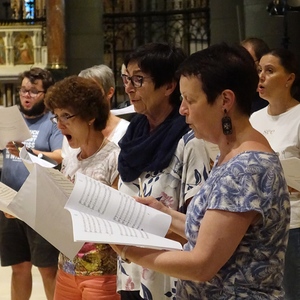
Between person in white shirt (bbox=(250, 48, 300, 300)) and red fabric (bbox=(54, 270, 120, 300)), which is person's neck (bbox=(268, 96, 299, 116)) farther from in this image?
red fabric (bbox=(54, 270, 120, 300))

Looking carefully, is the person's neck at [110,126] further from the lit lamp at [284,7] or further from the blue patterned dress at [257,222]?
the lit lamp at [284,7]

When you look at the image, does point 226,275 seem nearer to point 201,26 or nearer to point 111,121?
point 111,121

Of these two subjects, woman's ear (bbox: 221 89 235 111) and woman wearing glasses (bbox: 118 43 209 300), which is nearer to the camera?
woman's ear (bbox: 221 89 235 111)

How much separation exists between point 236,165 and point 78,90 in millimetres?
1403

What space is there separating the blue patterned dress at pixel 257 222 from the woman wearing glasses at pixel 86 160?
1097 mm

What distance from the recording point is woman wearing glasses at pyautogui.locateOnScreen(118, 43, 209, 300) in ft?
7.80

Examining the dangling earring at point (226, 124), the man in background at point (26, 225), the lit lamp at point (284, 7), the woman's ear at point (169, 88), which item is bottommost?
the man in background at point (26, 225)

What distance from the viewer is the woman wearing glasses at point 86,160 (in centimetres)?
281

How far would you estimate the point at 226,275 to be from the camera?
1.74 metres

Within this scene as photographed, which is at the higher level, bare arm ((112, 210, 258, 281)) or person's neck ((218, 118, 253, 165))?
person's neck ((218, 118, 253, 165))

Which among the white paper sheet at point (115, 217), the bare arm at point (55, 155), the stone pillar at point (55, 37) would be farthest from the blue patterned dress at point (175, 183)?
the stone pillar at point (55, 37)

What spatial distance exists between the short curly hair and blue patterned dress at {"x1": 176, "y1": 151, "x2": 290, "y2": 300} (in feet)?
4.26

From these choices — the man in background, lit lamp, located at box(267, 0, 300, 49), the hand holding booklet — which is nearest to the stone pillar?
lit lamp, located at box(267, 0, 300, 49)

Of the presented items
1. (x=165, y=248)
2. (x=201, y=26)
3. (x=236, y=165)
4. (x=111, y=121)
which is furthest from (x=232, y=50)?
(x=201, y=26)
